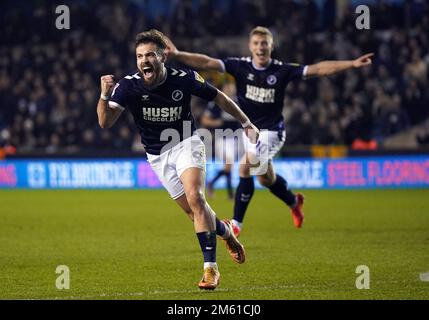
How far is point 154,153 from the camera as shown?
27.9ft

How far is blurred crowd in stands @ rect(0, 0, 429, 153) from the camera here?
2270 centimetres

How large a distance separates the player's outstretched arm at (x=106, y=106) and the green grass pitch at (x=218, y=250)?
147 centimetres

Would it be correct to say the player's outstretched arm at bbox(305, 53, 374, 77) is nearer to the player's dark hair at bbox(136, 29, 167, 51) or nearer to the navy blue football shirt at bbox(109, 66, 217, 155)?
the navy blue football shirt at bbox(109, 66, 217, 155)

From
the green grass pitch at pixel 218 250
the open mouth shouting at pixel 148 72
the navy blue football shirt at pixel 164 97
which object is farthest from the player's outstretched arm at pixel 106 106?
the green grass pitch at pixel 218 250

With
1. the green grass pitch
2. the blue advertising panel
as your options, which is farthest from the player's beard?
the blue advertising panel

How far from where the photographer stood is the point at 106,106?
793cm

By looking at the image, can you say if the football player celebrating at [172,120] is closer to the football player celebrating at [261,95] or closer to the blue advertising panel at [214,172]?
the football player celebrating at [261,95]

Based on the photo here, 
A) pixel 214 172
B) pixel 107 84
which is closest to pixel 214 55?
pixel 214 172

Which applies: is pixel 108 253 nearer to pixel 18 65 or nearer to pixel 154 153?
pixel 154 153

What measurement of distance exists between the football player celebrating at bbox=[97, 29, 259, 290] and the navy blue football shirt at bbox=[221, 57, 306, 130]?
3.30m

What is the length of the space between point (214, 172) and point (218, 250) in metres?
11.0
